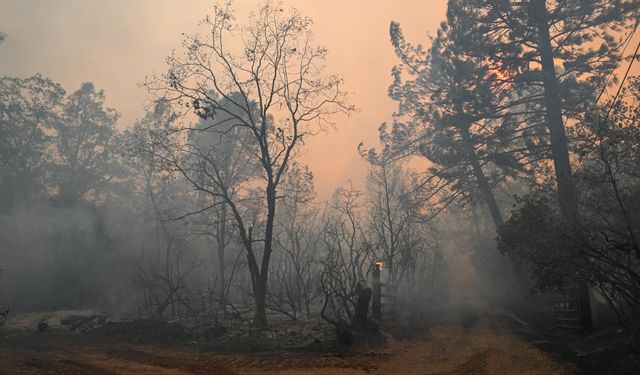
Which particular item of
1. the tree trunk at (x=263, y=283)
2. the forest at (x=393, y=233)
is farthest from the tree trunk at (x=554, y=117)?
the tree trunk at (x=263, y=283)

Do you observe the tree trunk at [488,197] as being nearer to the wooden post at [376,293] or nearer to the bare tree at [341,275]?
the bare tree at [341,275]

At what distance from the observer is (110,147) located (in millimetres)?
39219

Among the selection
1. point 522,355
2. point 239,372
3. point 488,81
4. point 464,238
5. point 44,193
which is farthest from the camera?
point 464,238

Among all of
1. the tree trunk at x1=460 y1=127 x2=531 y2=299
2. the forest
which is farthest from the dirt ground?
the tree trunk at x1=460 y1=127 x2=531 y2=299

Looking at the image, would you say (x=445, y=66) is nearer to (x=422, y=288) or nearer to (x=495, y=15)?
(x=495, y=15)

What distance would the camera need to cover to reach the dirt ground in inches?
394

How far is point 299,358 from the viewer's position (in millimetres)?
11398

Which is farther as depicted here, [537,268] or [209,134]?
[209,134]

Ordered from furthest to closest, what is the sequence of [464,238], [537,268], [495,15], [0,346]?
[464,238]
[495,15]
[0,346]
[537,268]

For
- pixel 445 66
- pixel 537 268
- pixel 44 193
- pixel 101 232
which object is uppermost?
pixel 445 66

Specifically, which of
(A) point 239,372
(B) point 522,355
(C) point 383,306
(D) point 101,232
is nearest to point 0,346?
(A) point 239,372

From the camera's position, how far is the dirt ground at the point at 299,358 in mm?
10016

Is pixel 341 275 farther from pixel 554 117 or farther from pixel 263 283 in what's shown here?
pixel 554 117

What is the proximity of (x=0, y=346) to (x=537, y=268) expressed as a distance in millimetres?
16549
